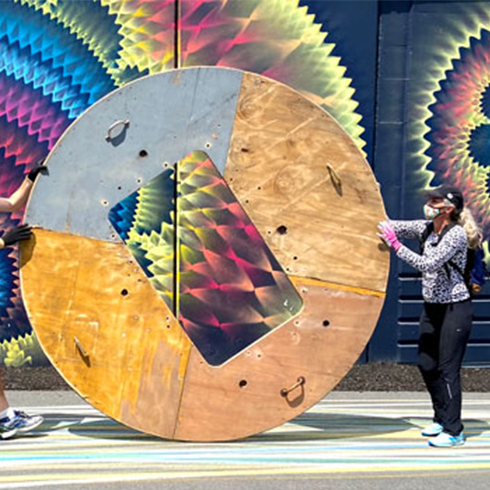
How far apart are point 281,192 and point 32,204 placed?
1.21 meters

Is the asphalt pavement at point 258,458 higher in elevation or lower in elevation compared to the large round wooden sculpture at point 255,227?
lower

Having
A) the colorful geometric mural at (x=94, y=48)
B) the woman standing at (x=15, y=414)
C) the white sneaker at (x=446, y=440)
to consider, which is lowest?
the white sneaker at (x=446, y=440)

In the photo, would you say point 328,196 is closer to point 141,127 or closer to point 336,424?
point 141,127

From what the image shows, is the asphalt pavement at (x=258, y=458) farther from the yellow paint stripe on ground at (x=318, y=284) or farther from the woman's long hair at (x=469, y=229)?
the woman's long hair at (x=469, y=229)

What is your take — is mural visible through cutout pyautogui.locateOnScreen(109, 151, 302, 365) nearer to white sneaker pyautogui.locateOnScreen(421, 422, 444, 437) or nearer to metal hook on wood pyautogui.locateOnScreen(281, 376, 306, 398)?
white sneaker pyautogui.locateOnScreen(421, 422, 444, 437)

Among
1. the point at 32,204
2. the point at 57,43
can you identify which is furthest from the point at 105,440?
the point at 57,43

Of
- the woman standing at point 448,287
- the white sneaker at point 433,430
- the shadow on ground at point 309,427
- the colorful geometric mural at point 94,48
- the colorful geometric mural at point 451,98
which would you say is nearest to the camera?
the woman standing at point 448,287

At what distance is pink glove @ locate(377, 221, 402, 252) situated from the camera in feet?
19.1

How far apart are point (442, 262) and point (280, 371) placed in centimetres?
97

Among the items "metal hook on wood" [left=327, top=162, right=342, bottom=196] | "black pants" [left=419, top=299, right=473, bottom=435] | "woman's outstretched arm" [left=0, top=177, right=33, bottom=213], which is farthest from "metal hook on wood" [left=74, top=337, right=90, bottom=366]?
"black pants" [left=419, top=299, right=473, bottom=435]

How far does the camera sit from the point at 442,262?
19.3 feet

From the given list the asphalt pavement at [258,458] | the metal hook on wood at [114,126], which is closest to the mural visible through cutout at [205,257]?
the asphalt pavement at [258,458]

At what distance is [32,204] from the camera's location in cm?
566

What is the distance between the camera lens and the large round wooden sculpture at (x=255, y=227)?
5.69 m
